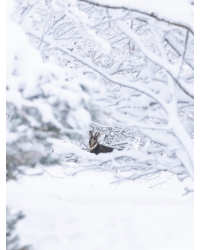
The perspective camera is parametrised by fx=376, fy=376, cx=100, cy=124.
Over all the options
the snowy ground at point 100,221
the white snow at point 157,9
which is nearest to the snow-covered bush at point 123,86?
the white snow at point 157,9

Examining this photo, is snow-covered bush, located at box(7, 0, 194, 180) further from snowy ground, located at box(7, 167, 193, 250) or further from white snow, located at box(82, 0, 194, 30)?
snowy ground, located at box(7, 167, 193, 250)

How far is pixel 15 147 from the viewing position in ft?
8.11

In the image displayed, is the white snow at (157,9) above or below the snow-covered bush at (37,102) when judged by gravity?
above

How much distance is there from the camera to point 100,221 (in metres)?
3.53

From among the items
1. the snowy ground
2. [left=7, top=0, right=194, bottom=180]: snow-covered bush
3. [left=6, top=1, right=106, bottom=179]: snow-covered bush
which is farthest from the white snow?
the snowy ground

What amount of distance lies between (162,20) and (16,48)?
51.9 inches

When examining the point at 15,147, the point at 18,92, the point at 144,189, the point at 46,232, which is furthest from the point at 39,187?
the point at 18,92

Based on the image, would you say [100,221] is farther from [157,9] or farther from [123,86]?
[157,9]

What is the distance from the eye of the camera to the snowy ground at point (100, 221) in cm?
330

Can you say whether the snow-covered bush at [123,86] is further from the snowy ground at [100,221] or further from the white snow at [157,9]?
the snowy ground at [100,221]

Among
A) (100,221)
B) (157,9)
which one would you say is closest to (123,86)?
(157,9)

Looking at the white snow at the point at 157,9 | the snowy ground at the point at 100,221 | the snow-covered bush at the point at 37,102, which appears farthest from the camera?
the snowy ground at the point at 100,221

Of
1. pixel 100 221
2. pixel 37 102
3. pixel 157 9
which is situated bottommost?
pixel 100 221

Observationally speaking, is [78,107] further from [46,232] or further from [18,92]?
[46,232]
